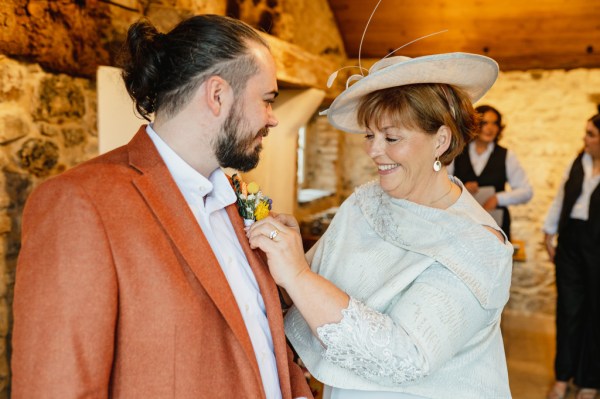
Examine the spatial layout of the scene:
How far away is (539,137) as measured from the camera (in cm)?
521

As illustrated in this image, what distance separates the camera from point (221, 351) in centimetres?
111

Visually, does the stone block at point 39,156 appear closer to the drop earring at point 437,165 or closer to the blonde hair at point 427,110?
the blonde hair at point 427,110

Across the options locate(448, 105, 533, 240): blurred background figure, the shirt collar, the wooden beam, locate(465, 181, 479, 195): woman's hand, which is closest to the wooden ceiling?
the wooden beam

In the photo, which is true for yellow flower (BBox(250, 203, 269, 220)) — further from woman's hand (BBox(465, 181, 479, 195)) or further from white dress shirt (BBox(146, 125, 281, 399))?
woman's hand (BBox(465, 181, 479, 195))

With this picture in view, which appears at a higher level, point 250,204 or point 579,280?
point 250,204

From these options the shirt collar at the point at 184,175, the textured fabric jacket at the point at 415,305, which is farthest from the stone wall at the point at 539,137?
the shirt collar at the point at 184,175

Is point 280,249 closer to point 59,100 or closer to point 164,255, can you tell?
point 164,255

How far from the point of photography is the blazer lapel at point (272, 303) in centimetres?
130

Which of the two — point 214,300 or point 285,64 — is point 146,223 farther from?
point 285,64

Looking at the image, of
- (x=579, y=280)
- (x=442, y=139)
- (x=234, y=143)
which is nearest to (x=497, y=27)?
(x=579, y=280)

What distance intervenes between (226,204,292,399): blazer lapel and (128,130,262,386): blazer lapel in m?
0.16

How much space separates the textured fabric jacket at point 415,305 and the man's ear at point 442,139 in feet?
0.53

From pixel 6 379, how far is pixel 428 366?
1860mm

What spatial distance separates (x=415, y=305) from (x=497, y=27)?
4.51 meters
